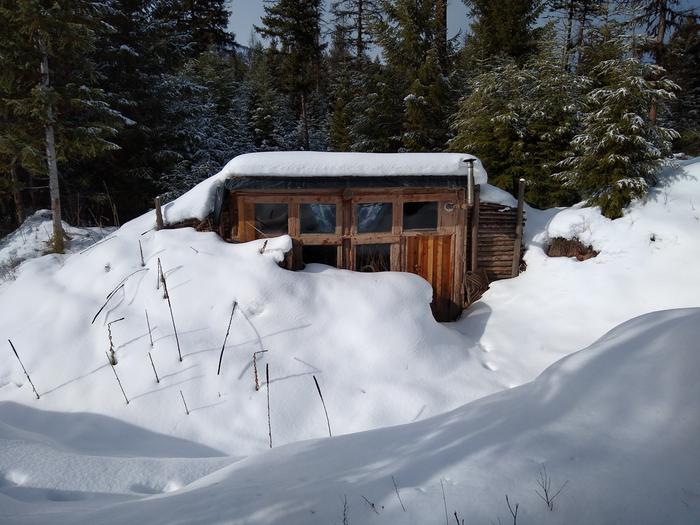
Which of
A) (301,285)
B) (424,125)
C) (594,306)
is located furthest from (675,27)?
(301,285)

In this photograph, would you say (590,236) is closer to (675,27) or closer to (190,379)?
(190,379)

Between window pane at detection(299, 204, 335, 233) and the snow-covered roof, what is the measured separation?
756 millimetres

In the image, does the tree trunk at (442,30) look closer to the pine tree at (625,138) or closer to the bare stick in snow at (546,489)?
the pine tree at (625,138)

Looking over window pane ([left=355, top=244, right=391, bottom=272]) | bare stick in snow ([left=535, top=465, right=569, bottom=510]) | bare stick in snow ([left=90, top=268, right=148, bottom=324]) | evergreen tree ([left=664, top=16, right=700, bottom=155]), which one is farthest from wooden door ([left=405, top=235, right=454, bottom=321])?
evergreen tree ([left=664, top=16, right=700, bottom=155])

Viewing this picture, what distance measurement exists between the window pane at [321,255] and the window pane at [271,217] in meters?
0.63

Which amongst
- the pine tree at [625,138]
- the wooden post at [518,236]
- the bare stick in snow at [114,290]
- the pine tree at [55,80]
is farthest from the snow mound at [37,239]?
the pine tree at [625,138]

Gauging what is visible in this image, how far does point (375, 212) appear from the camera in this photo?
26.1ft

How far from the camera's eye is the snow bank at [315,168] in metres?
7.13

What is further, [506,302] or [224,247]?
[506,302]

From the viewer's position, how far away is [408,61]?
15.9 meters

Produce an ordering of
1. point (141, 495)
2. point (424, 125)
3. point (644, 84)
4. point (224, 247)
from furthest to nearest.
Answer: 1. point (424, 125)
2. point (644, 84)
3. point (224, 247)
4. point (141, 495)

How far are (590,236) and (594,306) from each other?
185 centimetres

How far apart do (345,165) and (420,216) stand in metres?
1.96

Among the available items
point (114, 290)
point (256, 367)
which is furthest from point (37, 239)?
point (256, 367)
